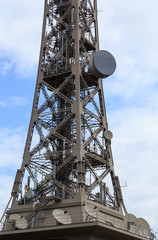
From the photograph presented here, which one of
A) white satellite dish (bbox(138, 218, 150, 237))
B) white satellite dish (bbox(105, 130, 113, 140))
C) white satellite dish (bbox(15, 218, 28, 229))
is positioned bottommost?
white satellite dish (bbox(15, 218, 28, 229))

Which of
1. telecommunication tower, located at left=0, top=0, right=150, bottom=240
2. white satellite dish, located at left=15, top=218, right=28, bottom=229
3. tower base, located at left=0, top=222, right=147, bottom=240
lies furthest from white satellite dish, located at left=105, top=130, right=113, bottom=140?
white satellite dish, located at left=15, top=218, right=28, bottom=229

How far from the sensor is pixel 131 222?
4291 cm

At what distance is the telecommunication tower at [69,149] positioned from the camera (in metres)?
41.7

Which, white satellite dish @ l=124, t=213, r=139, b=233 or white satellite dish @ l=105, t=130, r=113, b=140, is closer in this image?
white satellite dish @ l=124, t=213, r=139, b=233

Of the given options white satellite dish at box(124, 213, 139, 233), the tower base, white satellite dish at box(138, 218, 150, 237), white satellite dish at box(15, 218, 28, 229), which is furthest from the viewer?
white satellite dish at box(138, 218, 150, 237)

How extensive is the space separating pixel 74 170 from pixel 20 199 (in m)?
7.05

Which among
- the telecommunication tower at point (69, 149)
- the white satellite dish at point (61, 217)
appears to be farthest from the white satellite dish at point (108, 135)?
the white satellite dish at point (61, 217)

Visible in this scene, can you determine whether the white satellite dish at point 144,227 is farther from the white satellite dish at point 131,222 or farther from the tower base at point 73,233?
the tower base at point 73,233

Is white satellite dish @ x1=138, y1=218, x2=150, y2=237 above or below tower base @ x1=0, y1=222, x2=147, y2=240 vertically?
above

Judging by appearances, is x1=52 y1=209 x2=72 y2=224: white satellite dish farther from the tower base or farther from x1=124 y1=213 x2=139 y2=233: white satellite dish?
x1=124 y1=213 x2=139 y2=233: white satellite dish

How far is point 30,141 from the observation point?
5072 centimetres

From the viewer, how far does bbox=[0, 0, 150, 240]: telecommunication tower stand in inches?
1642

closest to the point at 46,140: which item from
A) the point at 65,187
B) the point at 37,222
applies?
the point at 65,187

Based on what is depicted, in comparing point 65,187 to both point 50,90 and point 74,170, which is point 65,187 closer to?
point 74,170
